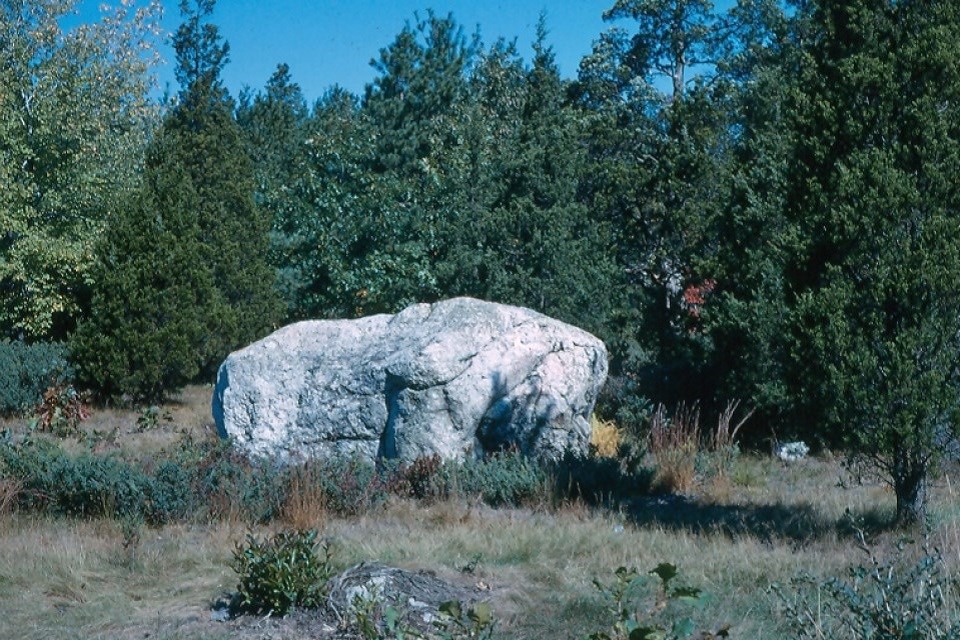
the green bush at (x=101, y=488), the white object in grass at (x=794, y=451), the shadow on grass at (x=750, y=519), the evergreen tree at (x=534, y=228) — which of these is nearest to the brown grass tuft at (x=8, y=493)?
the green bush at (x=101, y=488)

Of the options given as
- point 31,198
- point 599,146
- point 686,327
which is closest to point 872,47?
point 686,327

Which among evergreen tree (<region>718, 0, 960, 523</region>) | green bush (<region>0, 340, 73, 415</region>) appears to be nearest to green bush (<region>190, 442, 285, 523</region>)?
evergreen tree (<region>718, 0, 960, 523</region>)

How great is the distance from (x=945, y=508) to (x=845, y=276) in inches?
97.8

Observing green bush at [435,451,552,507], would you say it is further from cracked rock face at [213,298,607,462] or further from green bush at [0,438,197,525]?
green bush at [0,438,197,525]

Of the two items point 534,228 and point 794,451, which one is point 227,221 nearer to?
→ point 534,228

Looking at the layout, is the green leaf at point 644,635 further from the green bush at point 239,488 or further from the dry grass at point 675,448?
the dry grass at point 675,448

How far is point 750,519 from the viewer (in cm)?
852

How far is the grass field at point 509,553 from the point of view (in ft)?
19.3

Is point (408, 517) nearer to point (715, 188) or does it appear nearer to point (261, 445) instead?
point (261, 445)

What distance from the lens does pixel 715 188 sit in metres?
14.4

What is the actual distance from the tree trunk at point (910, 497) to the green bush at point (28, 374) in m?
12.6

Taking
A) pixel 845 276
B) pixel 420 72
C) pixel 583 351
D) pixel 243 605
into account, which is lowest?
pixel 243 605

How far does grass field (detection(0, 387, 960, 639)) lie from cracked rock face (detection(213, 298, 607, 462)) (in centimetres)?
133

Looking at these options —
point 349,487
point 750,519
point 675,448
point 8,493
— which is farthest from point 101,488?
point 675,448
